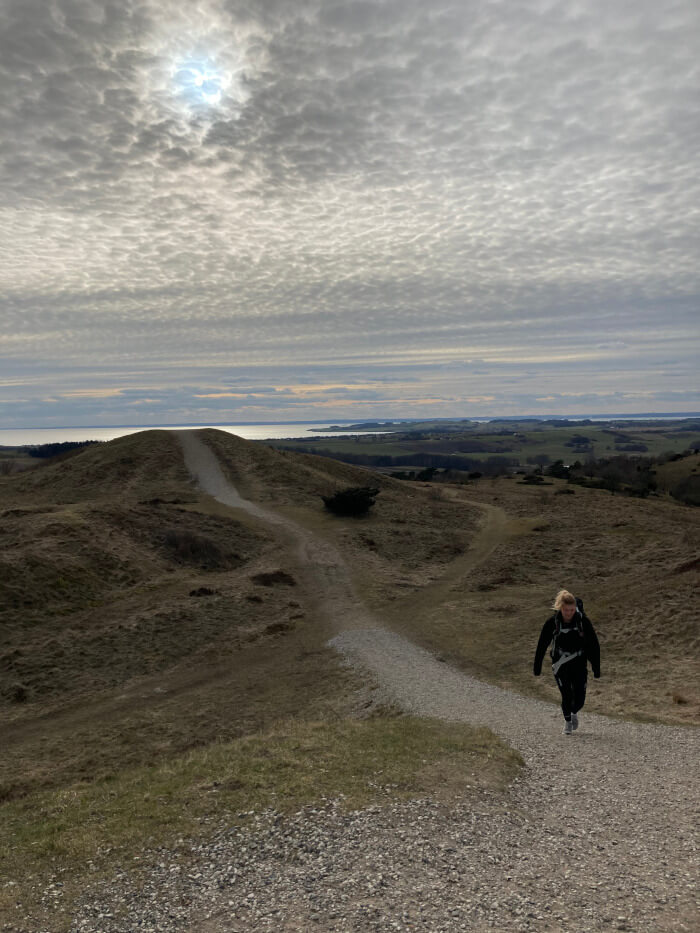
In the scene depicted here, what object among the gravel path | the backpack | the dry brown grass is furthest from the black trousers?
the dry brown grass

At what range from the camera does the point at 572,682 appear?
1188 cm

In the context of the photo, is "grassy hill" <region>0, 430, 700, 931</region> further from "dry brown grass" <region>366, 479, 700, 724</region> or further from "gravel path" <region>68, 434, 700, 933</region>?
"gravel path" <region>68, 434, 700, 933</region>

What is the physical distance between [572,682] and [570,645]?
0.88 metres

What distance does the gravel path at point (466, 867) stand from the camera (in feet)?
20.1

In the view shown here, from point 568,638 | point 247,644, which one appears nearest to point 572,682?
point 568,638

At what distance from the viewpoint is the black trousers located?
459 inches

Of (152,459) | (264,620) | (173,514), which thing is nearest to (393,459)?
(152,459)

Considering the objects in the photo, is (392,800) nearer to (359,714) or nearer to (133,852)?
(133,852)

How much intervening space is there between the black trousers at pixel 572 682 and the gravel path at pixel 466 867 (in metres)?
1.49

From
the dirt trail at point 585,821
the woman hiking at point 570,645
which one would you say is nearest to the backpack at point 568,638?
the woman hiking at point 570,645

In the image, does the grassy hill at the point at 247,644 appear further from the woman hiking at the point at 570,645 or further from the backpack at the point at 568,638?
the backpack at the point at 568,638

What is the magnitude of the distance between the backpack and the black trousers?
13 centimetres

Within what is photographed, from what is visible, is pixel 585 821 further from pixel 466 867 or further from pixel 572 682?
pixel 572 682

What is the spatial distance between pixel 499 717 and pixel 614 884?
776 centimetres
